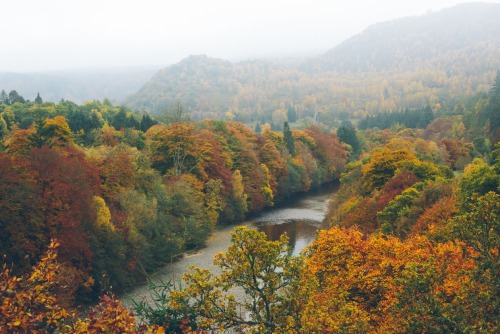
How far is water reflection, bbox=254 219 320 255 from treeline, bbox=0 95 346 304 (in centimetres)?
601

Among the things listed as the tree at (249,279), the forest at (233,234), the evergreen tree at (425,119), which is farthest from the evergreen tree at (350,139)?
the tree at (249,279)

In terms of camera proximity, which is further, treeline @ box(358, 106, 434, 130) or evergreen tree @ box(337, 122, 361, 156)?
treeline @ box(358, 106, 434, 130)

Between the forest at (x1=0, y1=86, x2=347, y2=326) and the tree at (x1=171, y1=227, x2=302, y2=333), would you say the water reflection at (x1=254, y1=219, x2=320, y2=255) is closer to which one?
the forest at (x1=0, y1=86, x2=347, y2=326)

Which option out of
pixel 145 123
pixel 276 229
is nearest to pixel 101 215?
pixel 276 229

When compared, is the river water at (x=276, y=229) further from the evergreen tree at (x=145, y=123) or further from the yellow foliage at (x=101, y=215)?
the evergreen tree at (x=145, y=123)

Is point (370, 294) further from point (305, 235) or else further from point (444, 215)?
point (305, 235)

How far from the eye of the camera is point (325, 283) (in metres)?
20.3

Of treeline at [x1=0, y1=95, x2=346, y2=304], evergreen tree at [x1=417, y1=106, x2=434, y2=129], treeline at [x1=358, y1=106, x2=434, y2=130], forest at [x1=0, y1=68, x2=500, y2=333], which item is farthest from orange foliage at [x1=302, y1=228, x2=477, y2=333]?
evergreen tree at [x1=417, y1=106, x2=434, y2=129]

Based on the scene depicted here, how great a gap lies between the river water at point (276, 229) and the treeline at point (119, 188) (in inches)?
51.0

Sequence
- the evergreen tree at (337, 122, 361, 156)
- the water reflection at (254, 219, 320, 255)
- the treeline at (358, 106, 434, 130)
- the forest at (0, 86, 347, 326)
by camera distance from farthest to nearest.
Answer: the treeline at (358, 106, 434, 130) → the evergreen tree at (337, 122, 361, 156) → the water reflection at (254, 219, 320, 255) → the forest at (0, 86, 347, 326)

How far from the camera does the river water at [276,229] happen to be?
41.0 m

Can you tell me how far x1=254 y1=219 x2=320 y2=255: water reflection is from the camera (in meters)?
49.6

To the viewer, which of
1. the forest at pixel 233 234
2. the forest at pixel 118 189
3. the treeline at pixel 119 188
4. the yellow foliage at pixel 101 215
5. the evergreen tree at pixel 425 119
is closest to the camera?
the forest at pixel 233 234

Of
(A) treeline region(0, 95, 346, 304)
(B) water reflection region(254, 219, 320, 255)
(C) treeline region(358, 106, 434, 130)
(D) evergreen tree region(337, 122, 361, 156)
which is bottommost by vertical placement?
(C) treeline region(358, 106, 434, 130)
